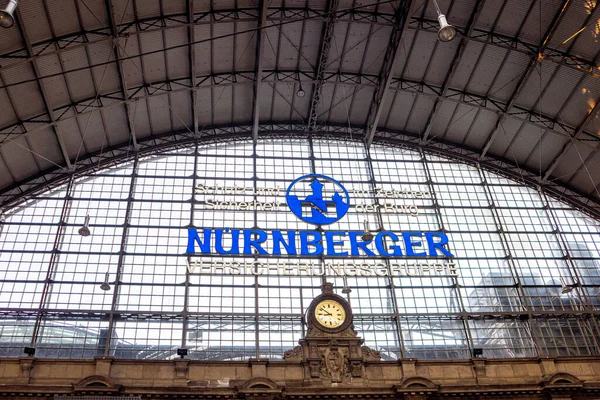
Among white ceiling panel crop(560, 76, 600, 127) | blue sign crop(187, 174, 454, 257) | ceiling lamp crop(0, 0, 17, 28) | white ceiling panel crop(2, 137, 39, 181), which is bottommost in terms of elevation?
ceiling lamp crop(0, 0, 17, 28)

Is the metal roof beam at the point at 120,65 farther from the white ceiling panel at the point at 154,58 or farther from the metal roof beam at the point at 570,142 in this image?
the metal roof beam at the point at 570,142

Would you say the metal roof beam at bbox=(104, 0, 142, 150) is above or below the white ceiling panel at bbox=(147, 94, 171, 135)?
below

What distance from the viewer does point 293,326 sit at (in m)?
30.4

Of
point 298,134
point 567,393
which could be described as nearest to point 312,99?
point 298,134

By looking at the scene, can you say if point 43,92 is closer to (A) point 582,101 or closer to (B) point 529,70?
(B) point 529,70

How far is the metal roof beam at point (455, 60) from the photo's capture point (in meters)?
31.2

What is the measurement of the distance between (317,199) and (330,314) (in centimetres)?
1059

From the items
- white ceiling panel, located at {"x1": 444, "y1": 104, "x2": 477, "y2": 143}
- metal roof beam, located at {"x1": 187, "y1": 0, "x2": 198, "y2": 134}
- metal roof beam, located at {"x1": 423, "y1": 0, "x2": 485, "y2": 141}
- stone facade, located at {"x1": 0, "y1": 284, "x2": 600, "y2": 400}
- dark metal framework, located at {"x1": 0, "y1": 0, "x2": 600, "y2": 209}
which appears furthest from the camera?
white ceiling panel, located at {"x1": 444, "y1": 104, "x2": 477, "y2": 143}

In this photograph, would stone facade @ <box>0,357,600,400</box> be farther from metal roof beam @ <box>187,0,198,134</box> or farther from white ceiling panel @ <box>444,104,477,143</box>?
white ceiling panel @ <box>444,104,477,143</box>

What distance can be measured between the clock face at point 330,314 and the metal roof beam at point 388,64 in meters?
14.3

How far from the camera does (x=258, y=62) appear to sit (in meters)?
33.4

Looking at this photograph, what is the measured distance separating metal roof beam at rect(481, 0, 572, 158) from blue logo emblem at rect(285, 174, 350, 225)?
1095 centimetres

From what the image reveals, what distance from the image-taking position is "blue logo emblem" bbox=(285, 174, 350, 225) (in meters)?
34.8

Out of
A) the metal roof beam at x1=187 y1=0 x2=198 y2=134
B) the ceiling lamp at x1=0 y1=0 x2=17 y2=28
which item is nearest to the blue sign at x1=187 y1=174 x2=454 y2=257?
the metal roof beam at x1=187 y1=0 x2=198 y2=134
